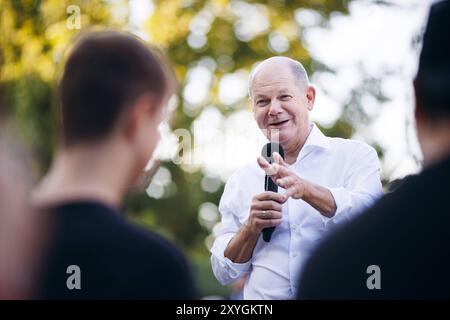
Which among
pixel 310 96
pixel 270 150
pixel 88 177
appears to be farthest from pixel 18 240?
pixel 310 96

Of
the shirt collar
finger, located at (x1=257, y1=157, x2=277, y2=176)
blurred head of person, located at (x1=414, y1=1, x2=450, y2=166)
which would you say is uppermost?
the shirt collar

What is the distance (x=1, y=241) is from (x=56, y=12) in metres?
8.78

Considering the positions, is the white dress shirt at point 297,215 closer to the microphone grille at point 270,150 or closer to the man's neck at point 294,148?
the man's neck at point 294,148

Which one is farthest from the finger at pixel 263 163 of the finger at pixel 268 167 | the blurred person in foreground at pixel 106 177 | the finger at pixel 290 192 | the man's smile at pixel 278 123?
the blurred person in foreground at pixel 106 177

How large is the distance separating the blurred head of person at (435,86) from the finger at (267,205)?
1.31m

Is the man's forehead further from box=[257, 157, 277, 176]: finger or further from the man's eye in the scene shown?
box=[257, 157, 277, 176]: finger

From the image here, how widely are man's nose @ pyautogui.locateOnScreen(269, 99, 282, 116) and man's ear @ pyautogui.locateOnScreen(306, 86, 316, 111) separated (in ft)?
0.57

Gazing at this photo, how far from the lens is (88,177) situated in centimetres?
153

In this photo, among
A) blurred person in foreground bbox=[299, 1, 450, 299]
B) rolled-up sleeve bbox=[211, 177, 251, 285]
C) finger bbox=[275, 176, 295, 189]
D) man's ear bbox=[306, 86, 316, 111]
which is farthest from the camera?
man's ear bbox=[306, 86, 316, 111]

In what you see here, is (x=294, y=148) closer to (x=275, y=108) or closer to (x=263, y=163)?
(x=275, y=108)

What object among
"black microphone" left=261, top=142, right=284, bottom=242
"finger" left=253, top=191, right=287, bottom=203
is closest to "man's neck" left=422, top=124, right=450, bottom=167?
"finger" left=253, top=191, right=287, bottom=203

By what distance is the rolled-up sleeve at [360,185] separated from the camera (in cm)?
277

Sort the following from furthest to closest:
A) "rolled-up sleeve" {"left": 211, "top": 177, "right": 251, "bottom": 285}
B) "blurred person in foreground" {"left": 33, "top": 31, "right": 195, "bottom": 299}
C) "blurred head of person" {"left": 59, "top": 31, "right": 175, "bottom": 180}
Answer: "rolled-up sleeve" {"left": 211, "top": 177, "right": 251, "bottom": 285} → "blurred head of person" {"left": 59, "top": 31, "right": 175, "bottom": 180} → "blurred person in foreground" {"left": 33, "top": 31, "right": 195, "bottom": 299}

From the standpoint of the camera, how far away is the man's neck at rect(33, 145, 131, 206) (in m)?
1.50
